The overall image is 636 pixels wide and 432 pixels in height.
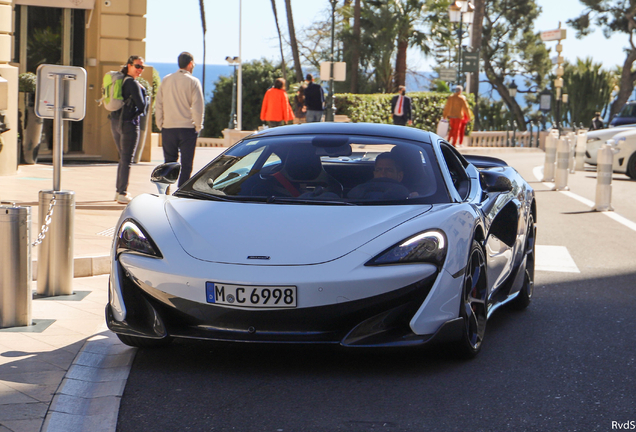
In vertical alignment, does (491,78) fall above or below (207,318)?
above

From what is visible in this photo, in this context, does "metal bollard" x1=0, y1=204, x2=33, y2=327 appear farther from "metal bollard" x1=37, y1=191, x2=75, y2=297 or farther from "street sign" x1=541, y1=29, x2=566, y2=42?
"street sign" x1=541, y1=29, x2=566, y2=42

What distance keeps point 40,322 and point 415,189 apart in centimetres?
235

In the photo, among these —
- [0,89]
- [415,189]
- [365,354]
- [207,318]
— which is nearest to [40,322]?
[207,318]

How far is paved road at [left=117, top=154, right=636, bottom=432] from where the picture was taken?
151 inches

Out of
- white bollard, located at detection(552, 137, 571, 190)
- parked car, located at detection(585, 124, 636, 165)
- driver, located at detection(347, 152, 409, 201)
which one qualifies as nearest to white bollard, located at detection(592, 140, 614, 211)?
white bollard, located at detection(552, 137, 571, 190)

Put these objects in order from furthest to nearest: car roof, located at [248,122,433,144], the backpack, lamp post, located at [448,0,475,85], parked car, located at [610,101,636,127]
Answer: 1. lamp post, located at [448,0,475,85]
2. parked car, located at [610,101,636,127]
3. the backpack
4. car roof, located at [248,122,433,144]

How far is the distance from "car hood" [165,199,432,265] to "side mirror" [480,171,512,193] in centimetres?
84

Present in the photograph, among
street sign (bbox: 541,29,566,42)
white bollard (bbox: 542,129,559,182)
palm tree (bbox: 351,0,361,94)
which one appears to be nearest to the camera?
white bollard (bbox: 542,129,559,182)

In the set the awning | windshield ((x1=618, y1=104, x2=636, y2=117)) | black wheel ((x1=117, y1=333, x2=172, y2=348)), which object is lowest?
black wheel ((x1=117, y1=333, x2=172, y2=348))

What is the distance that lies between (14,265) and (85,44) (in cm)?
1413

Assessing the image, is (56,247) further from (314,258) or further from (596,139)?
(596,139)

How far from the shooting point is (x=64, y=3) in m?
18.1

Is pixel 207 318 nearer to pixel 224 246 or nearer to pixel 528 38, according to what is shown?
pixel 224 246

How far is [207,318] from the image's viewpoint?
441 cm
